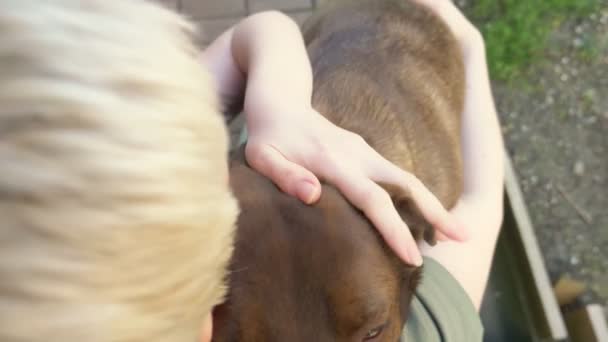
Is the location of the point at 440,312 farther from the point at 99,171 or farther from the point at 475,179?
the point at 99,171

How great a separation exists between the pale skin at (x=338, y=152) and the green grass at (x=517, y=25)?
2.51ft

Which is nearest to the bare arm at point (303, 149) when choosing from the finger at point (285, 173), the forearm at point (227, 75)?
the finger at point (285, 173)

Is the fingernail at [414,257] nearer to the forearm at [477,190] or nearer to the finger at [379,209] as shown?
the finger at [379,209]

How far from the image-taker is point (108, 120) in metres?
0.82

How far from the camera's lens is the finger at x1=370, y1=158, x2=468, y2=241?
1.71 m

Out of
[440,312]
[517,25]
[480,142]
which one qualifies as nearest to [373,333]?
[440,312]

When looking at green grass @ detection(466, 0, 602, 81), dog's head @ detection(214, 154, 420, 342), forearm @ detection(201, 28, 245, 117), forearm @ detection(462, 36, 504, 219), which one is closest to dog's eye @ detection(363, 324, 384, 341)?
dog's head @ detection(214, 154, 420, 342)

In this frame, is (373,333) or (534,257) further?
(534,257)

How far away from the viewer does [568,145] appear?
10.2ft

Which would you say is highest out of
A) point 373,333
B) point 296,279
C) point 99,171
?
point 99,171

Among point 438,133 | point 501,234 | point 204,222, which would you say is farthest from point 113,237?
point 501,234

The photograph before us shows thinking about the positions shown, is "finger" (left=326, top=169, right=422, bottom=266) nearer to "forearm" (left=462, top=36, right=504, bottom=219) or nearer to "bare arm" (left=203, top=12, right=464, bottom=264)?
"bare arm" (left=203, top=12, right=464, bottom=264)

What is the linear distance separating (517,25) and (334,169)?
2.10m

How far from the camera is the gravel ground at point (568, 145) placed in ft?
9.47
